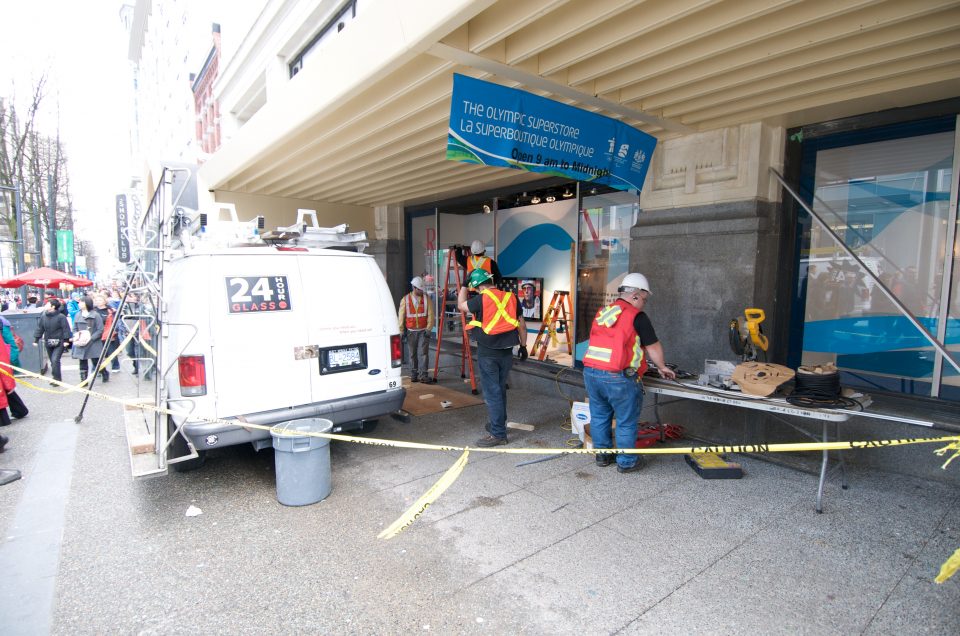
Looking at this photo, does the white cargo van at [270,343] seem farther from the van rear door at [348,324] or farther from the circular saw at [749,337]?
the circular saw at [749,337]

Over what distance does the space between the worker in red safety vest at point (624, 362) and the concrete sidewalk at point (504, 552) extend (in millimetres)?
465

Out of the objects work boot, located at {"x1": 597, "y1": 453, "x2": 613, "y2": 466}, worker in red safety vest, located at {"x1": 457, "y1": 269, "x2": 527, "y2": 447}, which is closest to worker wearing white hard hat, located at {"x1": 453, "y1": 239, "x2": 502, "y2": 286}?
worker in red safety vest, located at {"x1": 457, "y1": 269, "x2": 527, "y2": 447}

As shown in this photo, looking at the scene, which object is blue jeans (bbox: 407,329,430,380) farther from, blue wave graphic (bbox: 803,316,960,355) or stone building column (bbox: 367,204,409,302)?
blue wave graphic (bbox: 803,316,960,355)

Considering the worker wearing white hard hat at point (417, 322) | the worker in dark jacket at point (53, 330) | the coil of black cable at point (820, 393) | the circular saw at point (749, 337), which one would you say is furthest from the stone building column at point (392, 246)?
the coil of black cable at point (820, 393)

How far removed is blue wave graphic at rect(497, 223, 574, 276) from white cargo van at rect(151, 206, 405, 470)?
454cm

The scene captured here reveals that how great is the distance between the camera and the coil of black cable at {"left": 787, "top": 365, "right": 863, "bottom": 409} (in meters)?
3.85

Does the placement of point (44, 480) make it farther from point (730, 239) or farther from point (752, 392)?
point (730, 239)

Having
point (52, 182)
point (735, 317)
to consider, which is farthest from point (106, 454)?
point (52, 182)

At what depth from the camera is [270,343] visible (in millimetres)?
4363

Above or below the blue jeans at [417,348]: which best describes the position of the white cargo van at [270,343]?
Result: above

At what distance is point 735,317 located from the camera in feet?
17.8

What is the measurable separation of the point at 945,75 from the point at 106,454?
8925mm

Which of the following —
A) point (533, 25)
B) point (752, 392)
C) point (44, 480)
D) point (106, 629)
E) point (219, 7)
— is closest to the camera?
point (106, 629)

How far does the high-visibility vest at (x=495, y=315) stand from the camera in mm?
5336
